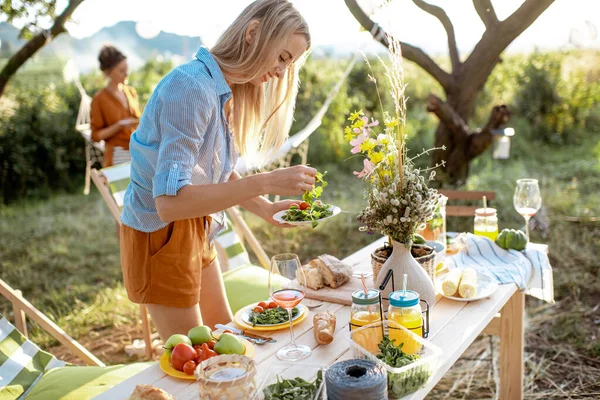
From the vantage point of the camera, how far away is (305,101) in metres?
8.23

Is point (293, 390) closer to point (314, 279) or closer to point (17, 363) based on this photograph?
point (314, 279)

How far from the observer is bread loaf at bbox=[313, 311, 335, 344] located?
1.64 meters

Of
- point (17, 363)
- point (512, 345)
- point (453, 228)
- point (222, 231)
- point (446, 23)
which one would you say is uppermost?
point (446, 23)

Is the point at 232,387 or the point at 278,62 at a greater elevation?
the point at 278,62

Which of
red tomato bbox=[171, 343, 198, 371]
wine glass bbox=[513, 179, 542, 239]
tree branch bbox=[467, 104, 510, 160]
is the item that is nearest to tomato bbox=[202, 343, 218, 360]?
red tomato bbox=[171, 343, 198, 371]

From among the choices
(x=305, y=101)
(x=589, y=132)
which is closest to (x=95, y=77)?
(x=305, y=101)

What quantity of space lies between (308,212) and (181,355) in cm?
59

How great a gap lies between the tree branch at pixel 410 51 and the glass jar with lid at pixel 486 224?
180 centimetres

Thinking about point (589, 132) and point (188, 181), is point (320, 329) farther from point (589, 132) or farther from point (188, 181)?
point (589, 132)

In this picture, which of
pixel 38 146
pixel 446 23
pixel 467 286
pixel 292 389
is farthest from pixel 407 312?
pixel 38 146

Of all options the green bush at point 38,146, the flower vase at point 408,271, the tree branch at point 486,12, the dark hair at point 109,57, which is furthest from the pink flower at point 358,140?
the green bush at point 38,146

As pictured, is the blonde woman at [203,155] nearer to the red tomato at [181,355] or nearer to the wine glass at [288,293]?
the wine glass at [288,293]

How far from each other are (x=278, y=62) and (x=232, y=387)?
3.16 feet

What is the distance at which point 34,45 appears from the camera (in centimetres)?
491
